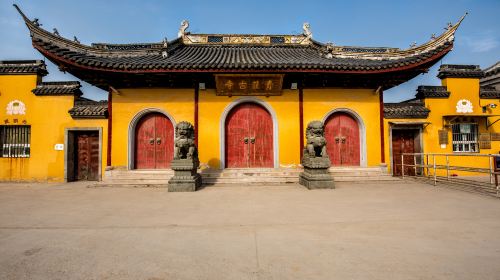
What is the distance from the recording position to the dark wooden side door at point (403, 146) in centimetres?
876

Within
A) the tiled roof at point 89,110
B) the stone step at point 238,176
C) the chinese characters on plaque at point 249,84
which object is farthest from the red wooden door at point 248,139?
the tiled roof at point 89,110

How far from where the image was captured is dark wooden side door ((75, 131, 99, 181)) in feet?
27.2

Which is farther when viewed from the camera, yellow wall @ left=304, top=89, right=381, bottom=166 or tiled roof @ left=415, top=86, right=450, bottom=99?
tiled roof @ left=415, top=86, right=450, bottom=99

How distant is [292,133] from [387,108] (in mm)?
4171

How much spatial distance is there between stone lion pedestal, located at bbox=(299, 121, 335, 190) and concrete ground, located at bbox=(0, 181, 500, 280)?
1205 millimetres

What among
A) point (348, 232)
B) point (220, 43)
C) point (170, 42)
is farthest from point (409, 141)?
point (170, 42)

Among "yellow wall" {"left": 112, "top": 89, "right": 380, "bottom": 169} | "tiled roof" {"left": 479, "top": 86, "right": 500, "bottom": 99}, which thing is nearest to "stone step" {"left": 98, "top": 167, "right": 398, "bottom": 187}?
"yellow wall" {"left": 112, "top": 89, "right": 380, "bottom": 169}

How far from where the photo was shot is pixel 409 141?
8.90 m

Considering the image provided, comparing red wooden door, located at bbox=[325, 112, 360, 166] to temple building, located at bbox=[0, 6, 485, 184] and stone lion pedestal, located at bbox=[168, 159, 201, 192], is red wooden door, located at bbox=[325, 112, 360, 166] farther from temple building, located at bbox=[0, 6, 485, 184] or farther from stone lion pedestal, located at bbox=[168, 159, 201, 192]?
stone lion pedestal, located at bbox=[168, 159, 201, 192]

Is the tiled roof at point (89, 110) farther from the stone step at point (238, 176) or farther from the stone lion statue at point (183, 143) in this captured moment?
the stone lion statue at point (183, 143)

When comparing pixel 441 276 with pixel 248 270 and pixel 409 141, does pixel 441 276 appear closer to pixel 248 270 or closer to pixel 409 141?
pixel 248 270

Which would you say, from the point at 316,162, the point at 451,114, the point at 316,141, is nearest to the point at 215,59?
the point at 316,141

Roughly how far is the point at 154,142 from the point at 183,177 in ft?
9.51

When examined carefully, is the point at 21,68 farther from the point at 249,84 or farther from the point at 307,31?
the point at 307,31
